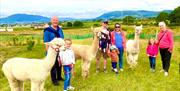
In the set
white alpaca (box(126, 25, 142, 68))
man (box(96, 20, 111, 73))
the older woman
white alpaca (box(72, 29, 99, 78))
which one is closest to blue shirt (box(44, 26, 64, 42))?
white alpaca (box(72, 29, 99, 78))

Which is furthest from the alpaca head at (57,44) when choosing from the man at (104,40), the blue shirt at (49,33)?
the man at (104,40)

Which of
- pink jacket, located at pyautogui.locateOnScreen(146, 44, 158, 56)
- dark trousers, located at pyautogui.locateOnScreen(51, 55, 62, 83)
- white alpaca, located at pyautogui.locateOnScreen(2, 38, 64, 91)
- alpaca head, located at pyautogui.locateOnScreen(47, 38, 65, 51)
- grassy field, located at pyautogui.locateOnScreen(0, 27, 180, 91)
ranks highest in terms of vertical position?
alpaca head, located at pyautogui.locateOnScreen(47, 38, 65, 51)

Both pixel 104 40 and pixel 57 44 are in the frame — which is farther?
pixel 104 40

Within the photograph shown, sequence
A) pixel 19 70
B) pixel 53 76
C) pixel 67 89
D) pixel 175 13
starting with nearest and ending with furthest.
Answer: pixel 19 70, pixel 67 89, pixel 53 76, pixel 175 13

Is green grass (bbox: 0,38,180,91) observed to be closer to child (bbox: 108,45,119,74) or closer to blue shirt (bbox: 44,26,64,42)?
child (bbox: 108,45,119,74)

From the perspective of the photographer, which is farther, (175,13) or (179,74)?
(175,13)

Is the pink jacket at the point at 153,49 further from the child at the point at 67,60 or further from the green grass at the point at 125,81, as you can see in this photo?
the child at the point at 67,60

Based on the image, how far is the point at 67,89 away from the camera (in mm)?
9695

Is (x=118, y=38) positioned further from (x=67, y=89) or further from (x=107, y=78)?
(x=67, y=89)

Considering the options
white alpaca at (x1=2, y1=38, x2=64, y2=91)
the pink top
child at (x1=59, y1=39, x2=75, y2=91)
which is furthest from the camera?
the pink top

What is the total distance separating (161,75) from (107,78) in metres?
1.88

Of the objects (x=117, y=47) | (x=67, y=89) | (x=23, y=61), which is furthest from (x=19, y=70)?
(x=117, y=47)

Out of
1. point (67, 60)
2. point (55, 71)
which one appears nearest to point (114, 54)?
point (55, 71)

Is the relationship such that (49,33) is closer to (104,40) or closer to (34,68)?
(34,68)
